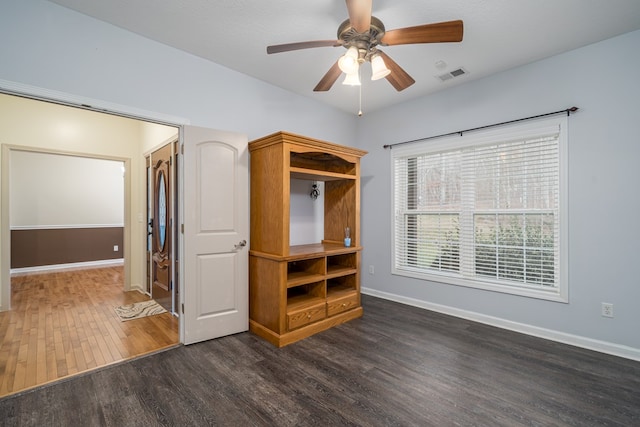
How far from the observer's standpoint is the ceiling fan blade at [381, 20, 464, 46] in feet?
5.66

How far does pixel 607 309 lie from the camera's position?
2633mm

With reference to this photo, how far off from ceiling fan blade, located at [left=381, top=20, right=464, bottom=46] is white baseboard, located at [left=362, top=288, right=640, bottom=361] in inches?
115

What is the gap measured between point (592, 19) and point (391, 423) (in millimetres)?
3408

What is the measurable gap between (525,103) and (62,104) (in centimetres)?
428

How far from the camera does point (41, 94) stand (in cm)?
212

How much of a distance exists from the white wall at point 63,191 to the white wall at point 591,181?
301 inches

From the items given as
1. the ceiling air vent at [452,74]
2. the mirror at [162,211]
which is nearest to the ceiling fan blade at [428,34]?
the ceiling air vent at [452,74]

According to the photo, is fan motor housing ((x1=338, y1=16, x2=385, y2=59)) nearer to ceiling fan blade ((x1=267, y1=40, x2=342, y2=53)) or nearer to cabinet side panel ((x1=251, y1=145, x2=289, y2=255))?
ceiling fan blade ((x1=267, y1=40, x2=342, y2=53))

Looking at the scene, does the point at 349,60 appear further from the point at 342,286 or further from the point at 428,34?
the point at 342,286

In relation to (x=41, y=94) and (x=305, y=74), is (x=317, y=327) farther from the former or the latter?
(x=41, y=94)

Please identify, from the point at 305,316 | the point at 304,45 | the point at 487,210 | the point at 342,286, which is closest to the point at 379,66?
the point at 304,45

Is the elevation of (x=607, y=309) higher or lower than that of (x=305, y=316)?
higher

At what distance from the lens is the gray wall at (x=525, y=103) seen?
2.20m

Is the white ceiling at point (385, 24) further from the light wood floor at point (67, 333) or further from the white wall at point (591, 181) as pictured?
the light wood floor at point (67, 333)
